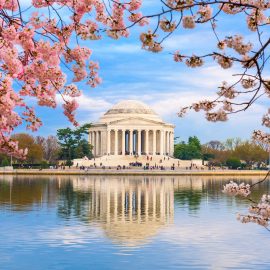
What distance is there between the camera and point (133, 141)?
146 metres

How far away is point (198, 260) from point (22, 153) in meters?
10.5

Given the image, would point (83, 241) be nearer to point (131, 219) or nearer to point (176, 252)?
point (176, 252)

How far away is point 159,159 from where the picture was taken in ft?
412

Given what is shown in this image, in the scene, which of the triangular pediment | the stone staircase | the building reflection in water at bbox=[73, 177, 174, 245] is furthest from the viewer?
the triangular pediment

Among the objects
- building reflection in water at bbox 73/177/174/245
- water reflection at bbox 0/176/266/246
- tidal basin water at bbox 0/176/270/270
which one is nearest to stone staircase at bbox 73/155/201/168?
water reflection at bbox 0/176/266/246

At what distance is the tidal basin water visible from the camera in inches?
750

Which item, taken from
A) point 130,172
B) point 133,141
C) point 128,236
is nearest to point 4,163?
point 130,172

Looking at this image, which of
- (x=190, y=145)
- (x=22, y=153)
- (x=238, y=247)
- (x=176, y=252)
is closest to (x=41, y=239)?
(x=176, y=252)

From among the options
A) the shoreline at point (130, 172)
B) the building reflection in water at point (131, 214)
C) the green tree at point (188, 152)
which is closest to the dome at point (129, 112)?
the green tree at point (188, 152)

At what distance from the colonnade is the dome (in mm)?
3390

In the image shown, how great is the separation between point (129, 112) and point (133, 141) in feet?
22.0

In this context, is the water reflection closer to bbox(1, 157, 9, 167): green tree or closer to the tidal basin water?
the tidal basin water

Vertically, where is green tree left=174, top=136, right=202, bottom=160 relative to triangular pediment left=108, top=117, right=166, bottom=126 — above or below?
below

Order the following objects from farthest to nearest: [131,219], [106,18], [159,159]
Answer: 1. [159,159]
2. [131,219]
3. [106,18]
